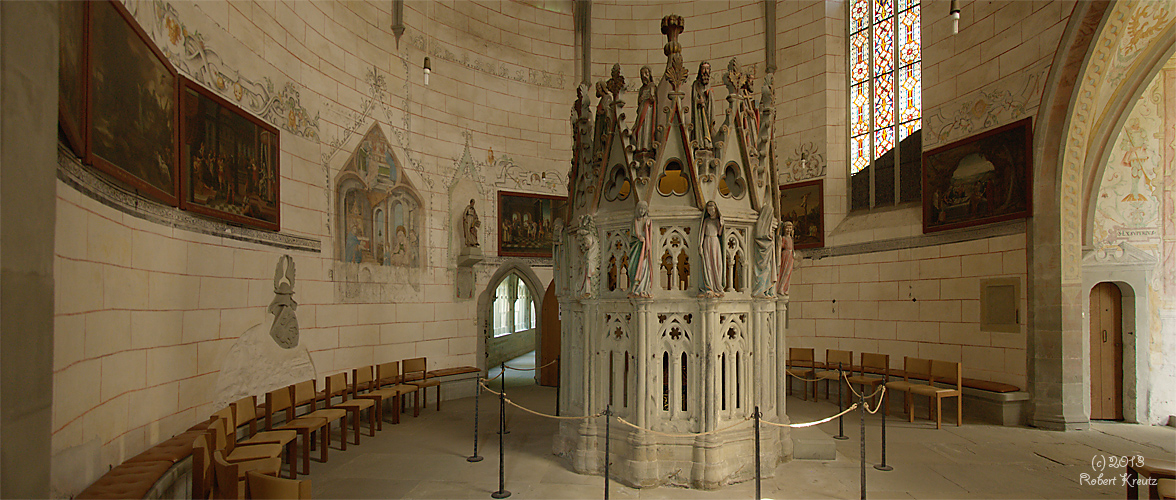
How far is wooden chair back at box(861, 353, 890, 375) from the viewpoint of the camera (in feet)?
34.3

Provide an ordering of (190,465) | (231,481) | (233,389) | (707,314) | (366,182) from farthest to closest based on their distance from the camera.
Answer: (366,182) < (233,389) < (707,314) < (190,465) < (231,481)

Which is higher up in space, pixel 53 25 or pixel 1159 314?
pixel 53 25

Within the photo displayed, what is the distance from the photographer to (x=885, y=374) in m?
10.0

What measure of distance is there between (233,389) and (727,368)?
5847mm

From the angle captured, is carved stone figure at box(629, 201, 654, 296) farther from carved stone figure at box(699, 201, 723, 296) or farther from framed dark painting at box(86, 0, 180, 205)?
framed dark painting at box(86, 0, 180, 205)

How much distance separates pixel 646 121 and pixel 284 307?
5600 millimetres

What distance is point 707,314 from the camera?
6379 mm

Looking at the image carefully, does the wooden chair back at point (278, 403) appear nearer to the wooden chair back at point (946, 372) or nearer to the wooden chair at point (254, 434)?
the wooden chair at point (254, 434)

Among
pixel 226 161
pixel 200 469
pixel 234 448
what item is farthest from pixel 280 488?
pixel 226 161

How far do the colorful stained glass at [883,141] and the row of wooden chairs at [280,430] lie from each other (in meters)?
9.69

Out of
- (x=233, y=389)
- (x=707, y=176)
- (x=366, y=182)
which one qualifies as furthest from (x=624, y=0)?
(x=233, y=389)

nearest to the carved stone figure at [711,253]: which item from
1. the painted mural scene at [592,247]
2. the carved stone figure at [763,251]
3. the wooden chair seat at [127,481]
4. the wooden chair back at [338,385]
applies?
the painted mural scene at [592,247]

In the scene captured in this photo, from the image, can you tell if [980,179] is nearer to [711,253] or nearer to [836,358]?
[836,358]

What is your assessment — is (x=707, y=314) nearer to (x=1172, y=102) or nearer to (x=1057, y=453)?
(x=1057, y=453)
